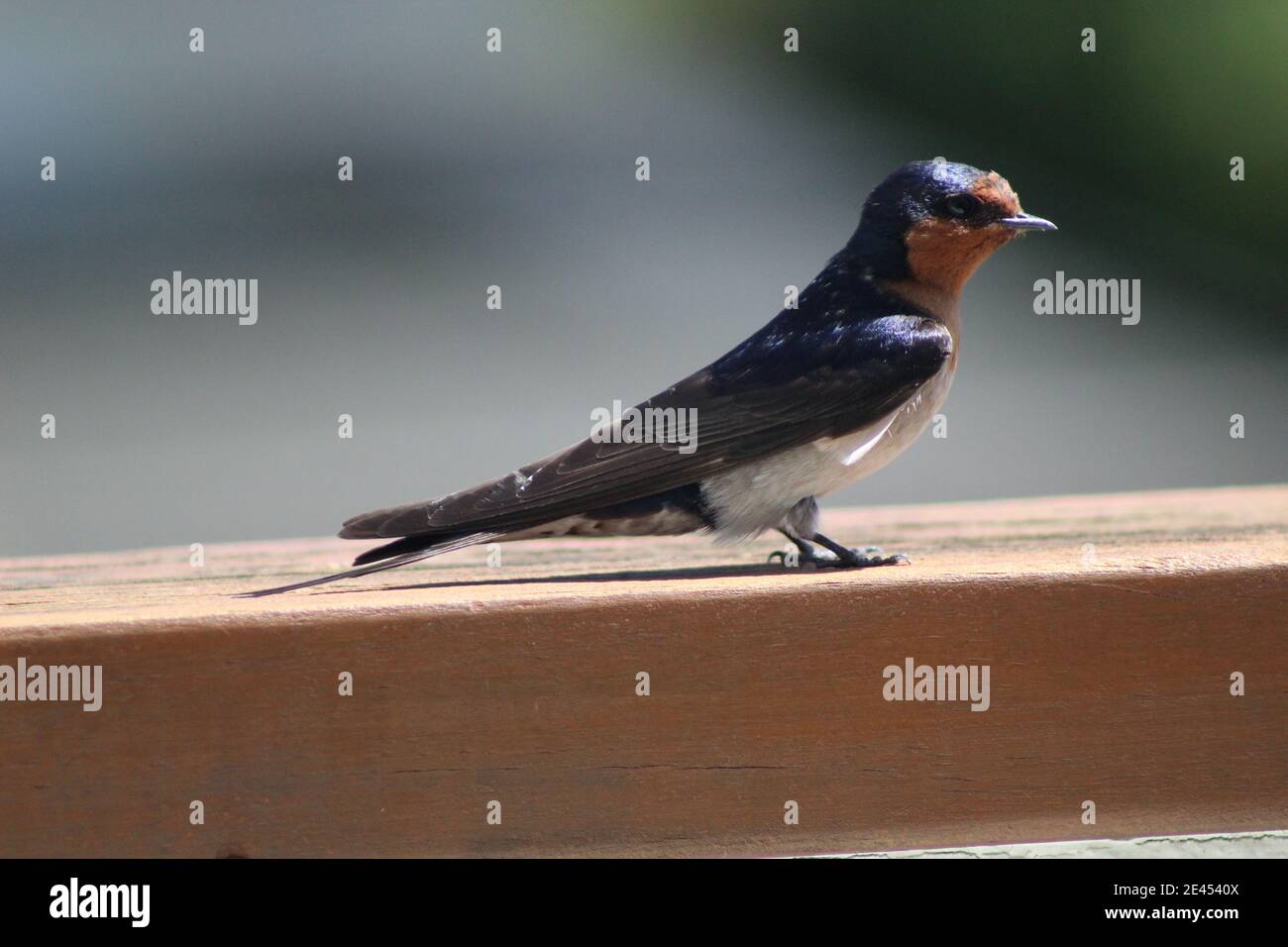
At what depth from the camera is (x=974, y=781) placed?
1929mm

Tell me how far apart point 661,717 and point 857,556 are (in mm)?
870

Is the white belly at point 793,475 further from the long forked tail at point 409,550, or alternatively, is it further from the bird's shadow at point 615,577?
the long forked tail at point 409,550

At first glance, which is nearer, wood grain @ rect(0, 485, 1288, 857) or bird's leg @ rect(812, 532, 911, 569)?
wood grain @ rect(0, 485, 1288, 857)

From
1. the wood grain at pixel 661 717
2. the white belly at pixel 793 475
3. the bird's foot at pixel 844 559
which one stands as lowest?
the wood grain at pixel 661 717

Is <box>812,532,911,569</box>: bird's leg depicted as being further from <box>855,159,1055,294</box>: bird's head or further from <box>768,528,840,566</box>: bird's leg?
<box>855,159,1055,294</box>: bird's head

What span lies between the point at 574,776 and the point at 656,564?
735 millimetres

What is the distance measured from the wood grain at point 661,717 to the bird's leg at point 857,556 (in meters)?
0.37

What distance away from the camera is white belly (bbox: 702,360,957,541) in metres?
2.76

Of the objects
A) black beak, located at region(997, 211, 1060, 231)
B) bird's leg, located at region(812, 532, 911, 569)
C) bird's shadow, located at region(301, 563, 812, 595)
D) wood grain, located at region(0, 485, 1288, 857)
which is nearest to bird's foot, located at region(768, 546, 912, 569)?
bird's leg, located at region(812, 532, 911, 569)

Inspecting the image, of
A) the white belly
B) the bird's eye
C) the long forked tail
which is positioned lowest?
the long forked tail

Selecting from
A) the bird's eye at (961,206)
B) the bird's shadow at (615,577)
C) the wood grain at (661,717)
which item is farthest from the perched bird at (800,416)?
the wood grain at (661,717)

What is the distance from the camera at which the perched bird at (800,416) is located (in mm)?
2457

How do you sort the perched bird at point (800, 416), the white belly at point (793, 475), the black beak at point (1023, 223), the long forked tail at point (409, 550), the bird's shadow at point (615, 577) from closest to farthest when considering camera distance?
the bird's shadow at point (615, 577) → the long forked tail at point (409, 550) → the perched bird at point (800, 416) → the white belly at point (793, 475) → the black beak at point (1023, 223)

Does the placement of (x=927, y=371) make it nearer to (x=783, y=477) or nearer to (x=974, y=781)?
(x=783, y=477)
